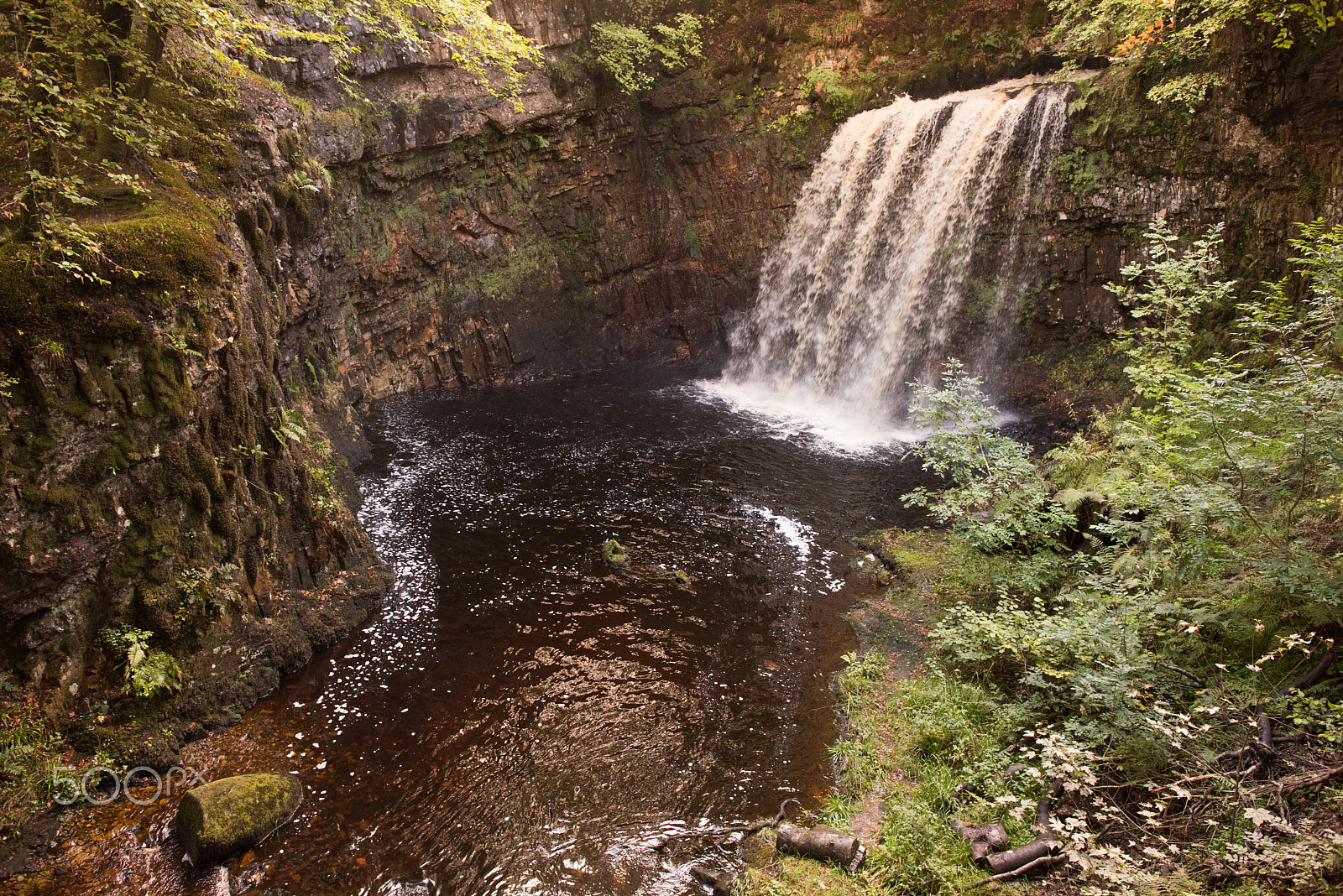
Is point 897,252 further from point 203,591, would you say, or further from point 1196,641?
point 203,591

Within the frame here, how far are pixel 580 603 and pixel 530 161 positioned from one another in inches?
517

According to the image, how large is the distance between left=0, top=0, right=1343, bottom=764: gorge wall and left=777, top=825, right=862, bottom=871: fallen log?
207 inches

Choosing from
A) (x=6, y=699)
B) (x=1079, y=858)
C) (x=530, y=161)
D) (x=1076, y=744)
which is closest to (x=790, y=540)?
(x=1076, y=744)

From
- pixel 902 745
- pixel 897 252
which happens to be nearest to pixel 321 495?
pixel 902 745

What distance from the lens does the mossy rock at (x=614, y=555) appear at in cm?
945

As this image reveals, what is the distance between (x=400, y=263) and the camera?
16.1 meters

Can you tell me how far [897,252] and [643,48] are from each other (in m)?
8.65

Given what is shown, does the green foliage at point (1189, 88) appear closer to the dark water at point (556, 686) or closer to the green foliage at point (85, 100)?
the dark water at point (556, 686)

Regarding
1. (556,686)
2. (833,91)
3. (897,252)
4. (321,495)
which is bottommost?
(556,686)

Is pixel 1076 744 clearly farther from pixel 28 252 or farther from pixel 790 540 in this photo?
pixel 28 252

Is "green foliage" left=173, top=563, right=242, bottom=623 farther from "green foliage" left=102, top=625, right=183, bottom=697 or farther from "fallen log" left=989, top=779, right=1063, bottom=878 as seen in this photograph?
"fallen log" left=989, top=779, right=1063, bottom=878

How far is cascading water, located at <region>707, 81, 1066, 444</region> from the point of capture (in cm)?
1430

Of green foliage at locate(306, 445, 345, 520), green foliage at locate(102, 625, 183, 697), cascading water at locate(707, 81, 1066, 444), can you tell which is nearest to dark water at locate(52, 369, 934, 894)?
green foliage at locate(102, 625, 183, 697)

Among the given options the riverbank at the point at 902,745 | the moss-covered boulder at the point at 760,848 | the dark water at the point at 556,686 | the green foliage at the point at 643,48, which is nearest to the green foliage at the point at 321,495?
the dark water at the point at 556,686
